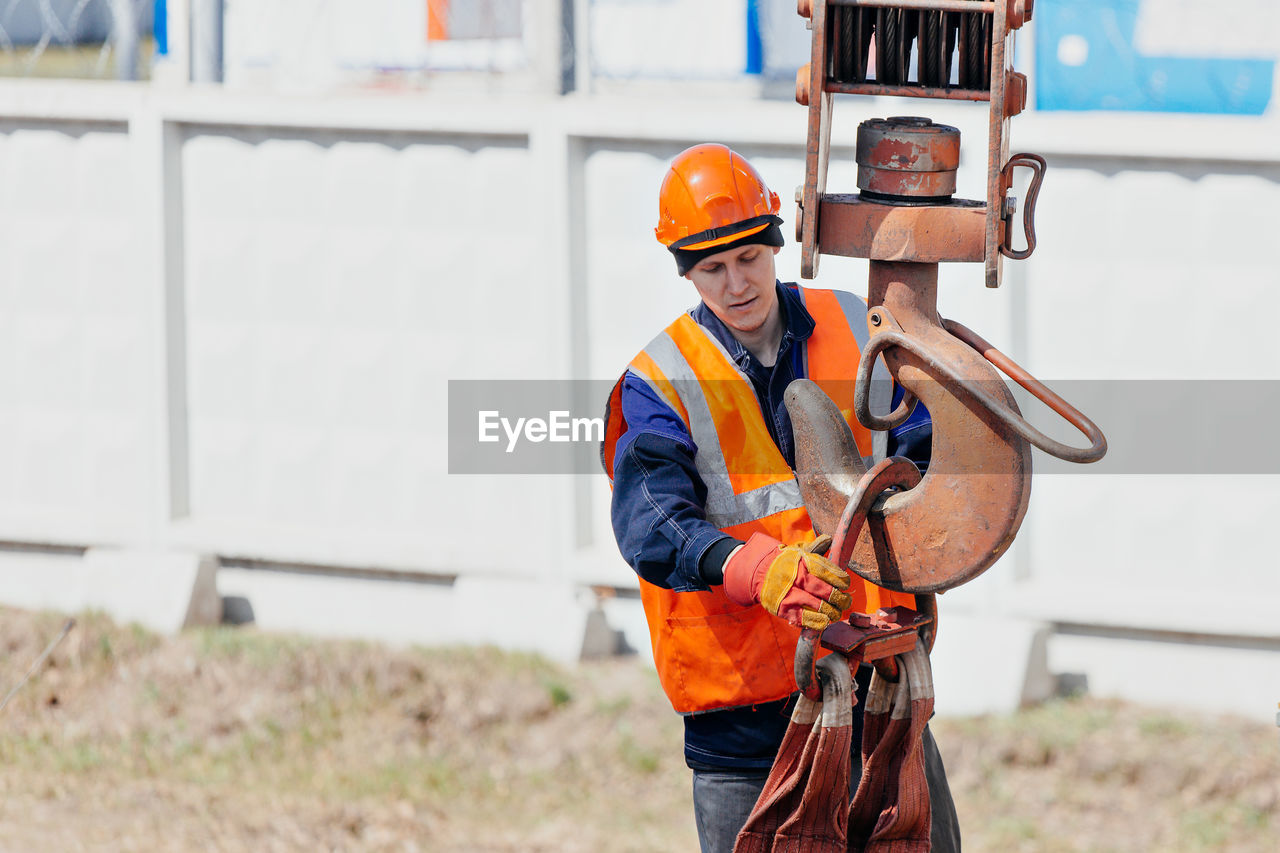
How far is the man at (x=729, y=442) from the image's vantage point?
2.88 m

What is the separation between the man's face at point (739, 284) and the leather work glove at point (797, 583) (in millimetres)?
535

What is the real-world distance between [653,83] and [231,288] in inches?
69.9

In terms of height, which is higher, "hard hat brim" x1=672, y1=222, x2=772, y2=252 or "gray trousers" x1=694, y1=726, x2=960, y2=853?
"hard hat brim" x1=672, y1=222, x2=772, y2=252

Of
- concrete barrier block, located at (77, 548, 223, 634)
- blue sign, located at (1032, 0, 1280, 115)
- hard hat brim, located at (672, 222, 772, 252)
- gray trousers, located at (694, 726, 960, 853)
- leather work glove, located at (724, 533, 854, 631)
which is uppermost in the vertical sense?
blue sign, located at (1032, 0, 1280, 115)

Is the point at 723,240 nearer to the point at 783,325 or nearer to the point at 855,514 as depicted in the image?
the point at 783,325

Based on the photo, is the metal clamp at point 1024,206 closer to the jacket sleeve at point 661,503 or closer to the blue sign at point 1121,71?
the jacket sleeve at point 661,503

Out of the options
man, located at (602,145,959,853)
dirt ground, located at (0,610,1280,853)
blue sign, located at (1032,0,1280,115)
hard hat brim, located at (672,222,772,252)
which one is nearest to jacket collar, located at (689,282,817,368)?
man, located at (602,145,959,853)

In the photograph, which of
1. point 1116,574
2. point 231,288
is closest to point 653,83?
point 231,288

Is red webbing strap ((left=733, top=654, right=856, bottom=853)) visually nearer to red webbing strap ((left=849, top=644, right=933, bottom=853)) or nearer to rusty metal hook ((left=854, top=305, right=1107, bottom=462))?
red webbing strap ((left=849, top=644, right=933, bottom=853))

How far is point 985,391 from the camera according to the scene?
2.36m

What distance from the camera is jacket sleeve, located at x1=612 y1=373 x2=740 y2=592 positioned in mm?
2697

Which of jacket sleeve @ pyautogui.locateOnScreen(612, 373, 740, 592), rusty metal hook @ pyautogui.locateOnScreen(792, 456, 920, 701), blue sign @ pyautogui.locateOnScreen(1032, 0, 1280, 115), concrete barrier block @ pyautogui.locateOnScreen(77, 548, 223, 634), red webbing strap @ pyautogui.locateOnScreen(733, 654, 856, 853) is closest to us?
rusty metal hook @ pyautogui.locateOnScreen(792, 456, 920, 701)

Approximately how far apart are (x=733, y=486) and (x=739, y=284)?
0.36m

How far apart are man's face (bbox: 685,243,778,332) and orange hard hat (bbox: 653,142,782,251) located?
0.04 metres
